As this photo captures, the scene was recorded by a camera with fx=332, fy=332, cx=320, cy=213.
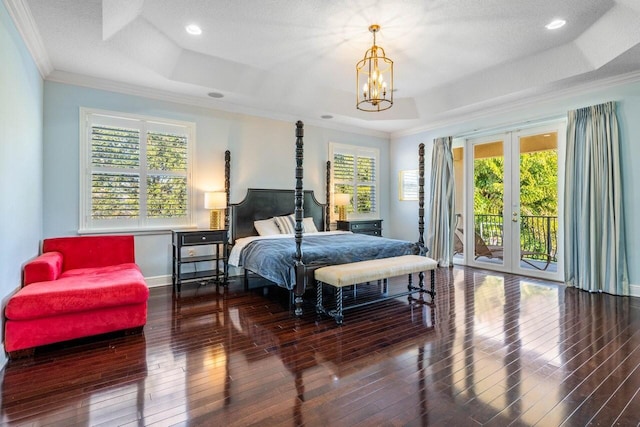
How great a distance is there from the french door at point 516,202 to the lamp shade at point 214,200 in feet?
14.3

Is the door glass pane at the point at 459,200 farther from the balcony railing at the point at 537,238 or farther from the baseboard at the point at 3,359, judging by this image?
the baseboard at the point at 3,359

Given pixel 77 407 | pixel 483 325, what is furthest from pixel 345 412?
pixel 483 325

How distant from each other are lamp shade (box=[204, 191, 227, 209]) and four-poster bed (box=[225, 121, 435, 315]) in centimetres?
41

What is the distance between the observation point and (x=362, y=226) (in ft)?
21.0

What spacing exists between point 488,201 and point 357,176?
8.28ft

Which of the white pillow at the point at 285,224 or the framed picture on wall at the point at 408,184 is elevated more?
the framed picture on wall at the point at 408,184

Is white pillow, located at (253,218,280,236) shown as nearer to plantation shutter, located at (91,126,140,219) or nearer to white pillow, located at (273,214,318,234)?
white pillow, located at (273,214,318,234)

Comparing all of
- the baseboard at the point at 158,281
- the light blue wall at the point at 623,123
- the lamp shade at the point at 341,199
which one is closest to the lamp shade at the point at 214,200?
the baseboard at the point at 158,281

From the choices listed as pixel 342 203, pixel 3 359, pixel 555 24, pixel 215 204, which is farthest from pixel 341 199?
pixel 3 359

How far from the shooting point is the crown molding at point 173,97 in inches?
163

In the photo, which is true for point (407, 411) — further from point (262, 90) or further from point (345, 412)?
point (262, 90)

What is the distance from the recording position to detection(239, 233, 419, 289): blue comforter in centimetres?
363

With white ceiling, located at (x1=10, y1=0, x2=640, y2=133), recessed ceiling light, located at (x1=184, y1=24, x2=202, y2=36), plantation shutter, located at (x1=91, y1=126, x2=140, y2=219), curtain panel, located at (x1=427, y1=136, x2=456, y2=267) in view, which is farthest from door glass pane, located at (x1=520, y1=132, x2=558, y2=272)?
plantation shutter, located at (x1=91, y1=126, x2=140, y2=219)

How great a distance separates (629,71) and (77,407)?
20.9 ft
